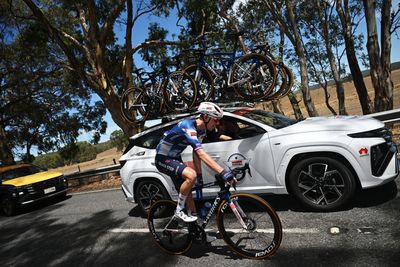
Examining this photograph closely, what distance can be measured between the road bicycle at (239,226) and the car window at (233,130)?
54.6 inches

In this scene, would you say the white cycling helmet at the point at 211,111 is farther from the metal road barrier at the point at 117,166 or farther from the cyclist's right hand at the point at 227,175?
the metal road barrier at the point at 117,166

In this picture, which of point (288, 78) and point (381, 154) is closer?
point (381, 154)

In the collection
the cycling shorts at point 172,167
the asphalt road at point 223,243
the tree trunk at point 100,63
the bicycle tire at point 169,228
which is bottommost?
the asphalt road at point 223,243

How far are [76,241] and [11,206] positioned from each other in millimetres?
5061

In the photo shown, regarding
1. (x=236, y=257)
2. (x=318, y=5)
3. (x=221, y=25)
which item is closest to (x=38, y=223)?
(x=236, y=257)

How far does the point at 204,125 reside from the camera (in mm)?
3836

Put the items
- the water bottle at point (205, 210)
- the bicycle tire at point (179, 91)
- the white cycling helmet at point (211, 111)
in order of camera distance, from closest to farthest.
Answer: the white cycling helmet at point (211, 111) < the water bottle at point (205, 210) < the bicycle tire at point (179, 91)

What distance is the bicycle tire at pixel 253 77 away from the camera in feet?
19.3

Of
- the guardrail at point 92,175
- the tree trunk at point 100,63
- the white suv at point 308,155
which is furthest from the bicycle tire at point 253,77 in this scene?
the guardrail at point 92,175

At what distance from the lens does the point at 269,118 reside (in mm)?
5215

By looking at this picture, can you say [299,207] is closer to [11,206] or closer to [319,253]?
[319,253]

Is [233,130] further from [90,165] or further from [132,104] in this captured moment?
[90,165]

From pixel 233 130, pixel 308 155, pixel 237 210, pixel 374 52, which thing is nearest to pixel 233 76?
pixel 233 130

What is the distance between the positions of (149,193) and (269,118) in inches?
108
